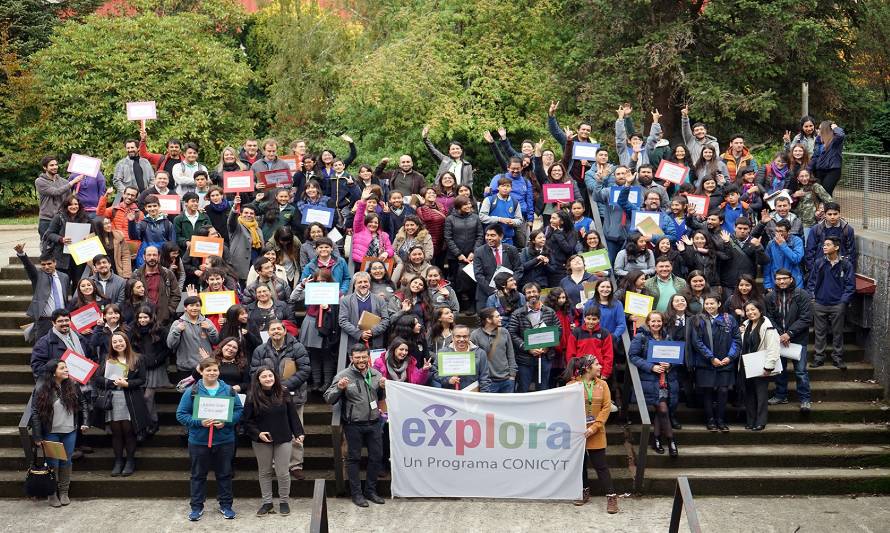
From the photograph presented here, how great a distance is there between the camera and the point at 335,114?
25703 millimetres

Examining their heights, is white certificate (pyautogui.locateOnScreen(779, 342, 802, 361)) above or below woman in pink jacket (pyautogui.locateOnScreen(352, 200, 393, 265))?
below

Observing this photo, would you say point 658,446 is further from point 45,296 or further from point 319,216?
point 45,296

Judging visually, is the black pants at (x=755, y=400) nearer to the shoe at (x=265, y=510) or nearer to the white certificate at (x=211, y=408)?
the shoe at (x=265, y=510)

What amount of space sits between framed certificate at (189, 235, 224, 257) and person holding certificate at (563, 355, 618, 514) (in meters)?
5.06

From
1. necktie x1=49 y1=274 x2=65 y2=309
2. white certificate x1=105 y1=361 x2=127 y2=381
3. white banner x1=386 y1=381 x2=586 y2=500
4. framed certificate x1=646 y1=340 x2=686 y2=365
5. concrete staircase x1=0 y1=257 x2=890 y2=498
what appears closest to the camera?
white banner x1=386 y1=381 x2=586 y2=500

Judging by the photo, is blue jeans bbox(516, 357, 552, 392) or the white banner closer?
the white banner

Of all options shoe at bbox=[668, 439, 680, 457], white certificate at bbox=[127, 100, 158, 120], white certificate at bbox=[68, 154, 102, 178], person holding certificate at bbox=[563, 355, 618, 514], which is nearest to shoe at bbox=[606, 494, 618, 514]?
person holding certificate at bbox=[563, 355, 618, 514]

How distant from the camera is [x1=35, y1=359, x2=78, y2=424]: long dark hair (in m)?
12.8

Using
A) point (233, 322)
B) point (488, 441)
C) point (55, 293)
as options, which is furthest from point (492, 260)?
point (55, 293)

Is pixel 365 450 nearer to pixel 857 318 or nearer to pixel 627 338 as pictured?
pixel 627 338

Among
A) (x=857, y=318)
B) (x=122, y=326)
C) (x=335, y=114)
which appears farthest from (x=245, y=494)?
(x=335, y=114)

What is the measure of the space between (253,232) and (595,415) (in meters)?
5.59

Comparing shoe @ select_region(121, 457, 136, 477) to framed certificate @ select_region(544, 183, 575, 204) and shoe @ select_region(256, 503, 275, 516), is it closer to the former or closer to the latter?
Result: shoe @ select_region(256, 503, 275, 516)

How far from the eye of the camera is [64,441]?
13008mm
